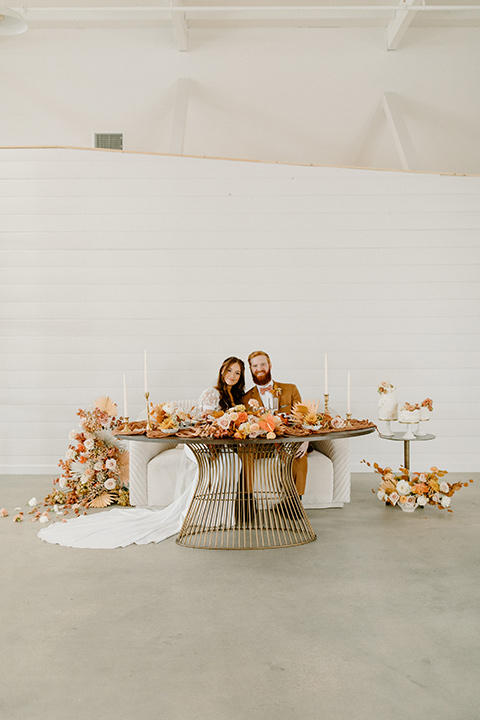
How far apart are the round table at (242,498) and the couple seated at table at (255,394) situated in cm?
45

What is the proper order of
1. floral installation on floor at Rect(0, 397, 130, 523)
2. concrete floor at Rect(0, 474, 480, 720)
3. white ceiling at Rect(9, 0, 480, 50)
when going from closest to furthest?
concrete floor at Rect(0, 474, 480, 720), floral installation on floor at Rect(0, 397, 130, 523), white ceiling at Rect(9, 0, 480, 50)

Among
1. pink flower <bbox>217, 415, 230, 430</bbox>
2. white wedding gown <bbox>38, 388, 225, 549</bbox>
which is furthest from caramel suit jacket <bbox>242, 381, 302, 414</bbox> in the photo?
pink flower <bbox>217, 415, 230, 430</bbox>

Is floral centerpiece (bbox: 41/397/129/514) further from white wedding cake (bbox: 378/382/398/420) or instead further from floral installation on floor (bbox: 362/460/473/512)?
white wedding cake (bbox: 378/382/398/420)

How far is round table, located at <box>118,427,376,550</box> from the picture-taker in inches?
152

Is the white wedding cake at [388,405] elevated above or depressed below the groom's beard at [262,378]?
below

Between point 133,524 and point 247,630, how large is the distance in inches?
67.8

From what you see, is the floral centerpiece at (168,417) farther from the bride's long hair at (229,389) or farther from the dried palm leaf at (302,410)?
the bride's long hair at (229,389)

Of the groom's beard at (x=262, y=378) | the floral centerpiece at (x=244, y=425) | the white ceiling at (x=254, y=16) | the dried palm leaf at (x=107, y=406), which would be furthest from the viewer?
the white ceiling at (x=254, y=16)

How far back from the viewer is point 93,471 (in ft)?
16.6

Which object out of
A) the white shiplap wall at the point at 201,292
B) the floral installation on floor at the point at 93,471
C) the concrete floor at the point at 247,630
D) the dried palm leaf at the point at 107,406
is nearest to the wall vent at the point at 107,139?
the white shiplap wall at the point at 201,292

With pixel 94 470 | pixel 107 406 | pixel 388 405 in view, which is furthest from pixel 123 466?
pixel 388 405

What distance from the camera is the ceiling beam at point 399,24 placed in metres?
6.26

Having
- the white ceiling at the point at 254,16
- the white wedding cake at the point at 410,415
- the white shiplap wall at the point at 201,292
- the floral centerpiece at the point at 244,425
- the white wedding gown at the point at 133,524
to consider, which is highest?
the white ceiling at the point at 254,16

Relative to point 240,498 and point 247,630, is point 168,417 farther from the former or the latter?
point 247,630
